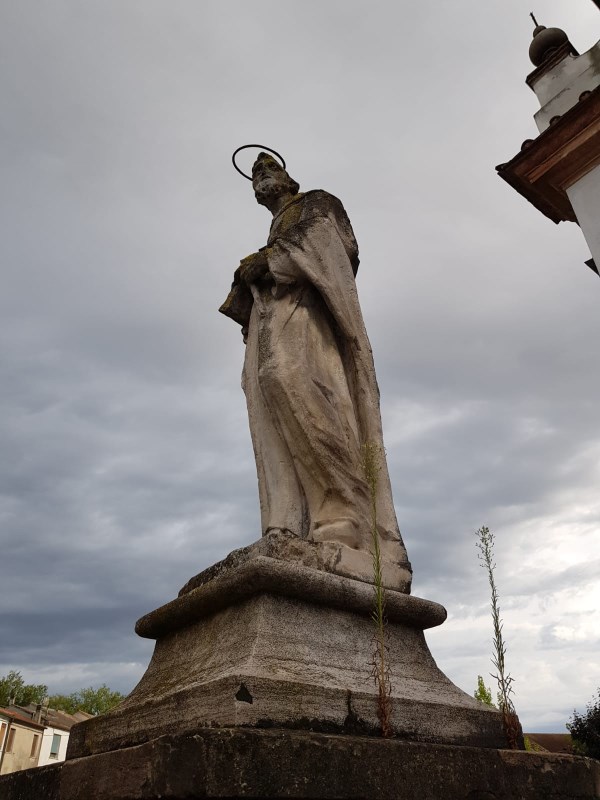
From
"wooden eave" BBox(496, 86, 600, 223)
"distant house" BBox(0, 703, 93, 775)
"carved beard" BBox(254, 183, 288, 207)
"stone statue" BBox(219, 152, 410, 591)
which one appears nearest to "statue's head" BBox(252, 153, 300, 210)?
"carved beard" BBox(254, 183, 288, 207)

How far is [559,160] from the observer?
941cm

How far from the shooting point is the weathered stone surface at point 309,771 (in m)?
2.04

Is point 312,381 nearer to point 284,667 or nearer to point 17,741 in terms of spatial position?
point 284,667

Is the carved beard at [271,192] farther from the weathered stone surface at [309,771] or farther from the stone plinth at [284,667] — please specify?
the weathered stone surface at [309,771]

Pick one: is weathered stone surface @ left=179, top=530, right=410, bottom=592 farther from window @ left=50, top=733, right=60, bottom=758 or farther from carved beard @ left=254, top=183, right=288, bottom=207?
window @ left=50, top=733, right=60, bottom=758

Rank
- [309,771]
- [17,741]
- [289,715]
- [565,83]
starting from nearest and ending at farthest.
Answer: [309,771]
[289,715]
[565,83]
[17,741]

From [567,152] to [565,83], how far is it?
7.64 ft

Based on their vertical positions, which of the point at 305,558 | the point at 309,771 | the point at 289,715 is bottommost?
the point at 309,771

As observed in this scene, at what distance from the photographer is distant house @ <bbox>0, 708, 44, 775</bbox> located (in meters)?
34.4

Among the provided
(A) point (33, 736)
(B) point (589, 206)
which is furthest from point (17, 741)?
(B) point (589, 206)

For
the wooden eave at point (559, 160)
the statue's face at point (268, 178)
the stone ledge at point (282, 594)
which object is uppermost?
the wooden eave at point (559, 160)

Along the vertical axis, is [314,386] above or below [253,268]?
below

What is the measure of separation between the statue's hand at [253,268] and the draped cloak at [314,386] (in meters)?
0.05

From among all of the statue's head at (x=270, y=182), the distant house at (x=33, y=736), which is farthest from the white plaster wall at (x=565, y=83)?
the distant house at (x=33, y=736)
